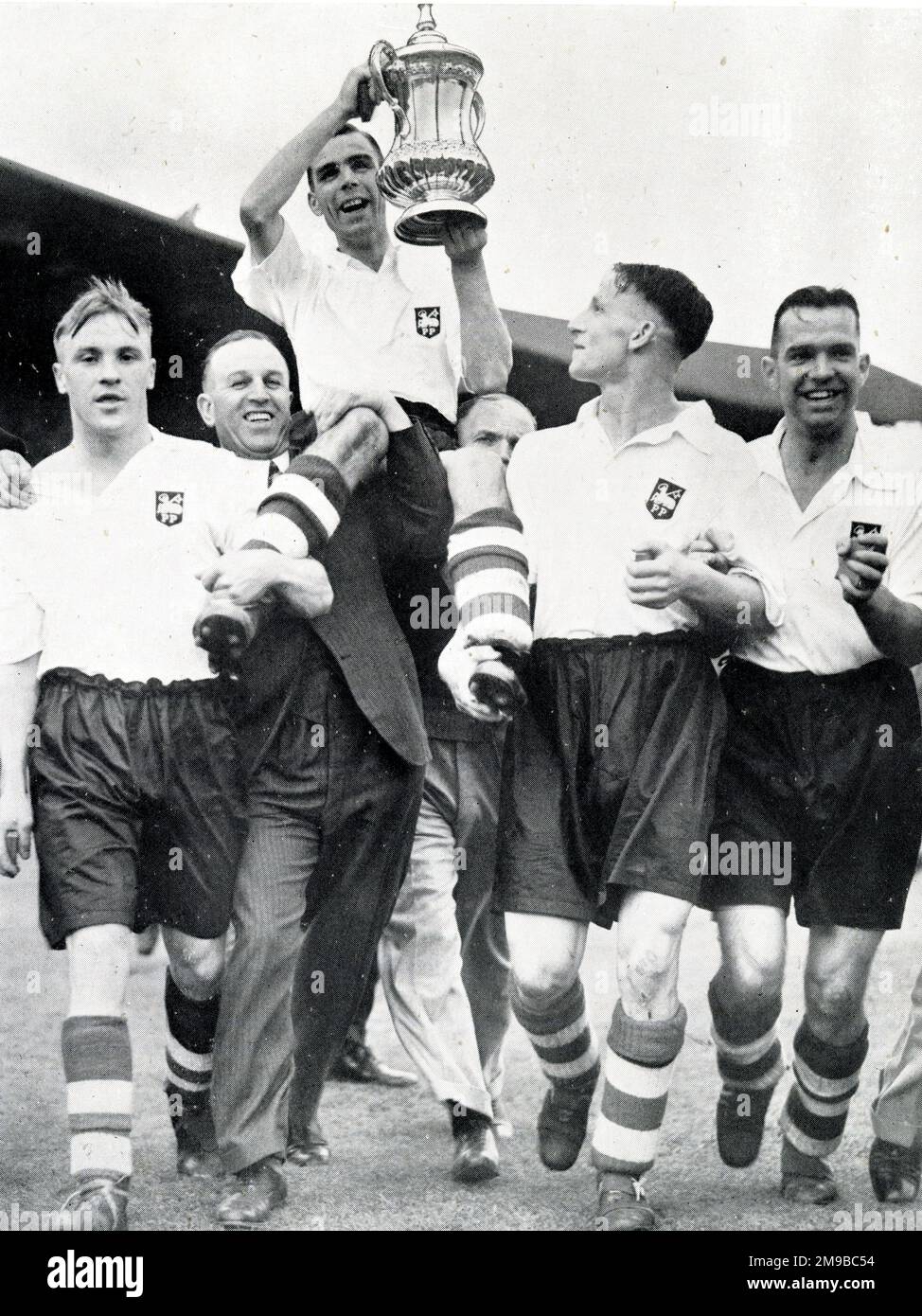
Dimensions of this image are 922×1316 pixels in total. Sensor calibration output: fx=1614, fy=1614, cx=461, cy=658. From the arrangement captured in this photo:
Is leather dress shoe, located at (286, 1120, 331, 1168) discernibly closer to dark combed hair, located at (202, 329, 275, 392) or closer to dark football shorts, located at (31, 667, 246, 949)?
dark football shorts, located at (31, 667, 246, 949)

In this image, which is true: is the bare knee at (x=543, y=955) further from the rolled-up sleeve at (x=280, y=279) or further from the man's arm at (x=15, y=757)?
the rolled-up sleeve at (x=280, y=279)

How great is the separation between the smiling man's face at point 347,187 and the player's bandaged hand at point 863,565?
1501 millimetres

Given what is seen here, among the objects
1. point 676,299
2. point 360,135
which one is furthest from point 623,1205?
point 360,135

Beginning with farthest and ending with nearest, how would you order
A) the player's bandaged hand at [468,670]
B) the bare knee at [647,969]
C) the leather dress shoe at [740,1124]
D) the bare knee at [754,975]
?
the leather dress shoe at [740,1124], the bare knee at [754,975], the bare knee at [647,969], the player's bandaged hand at [468,670]

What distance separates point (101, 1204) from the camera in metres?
3.95

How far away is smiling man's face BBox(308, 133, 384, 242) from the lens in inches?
166

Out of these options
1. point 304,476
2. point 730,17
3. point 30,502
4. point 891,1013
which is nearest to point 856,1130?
point 891,1013

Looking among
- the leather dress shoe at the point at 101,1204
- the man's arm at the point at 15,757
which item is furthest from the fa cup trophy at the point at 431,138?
the leather dress shoe at the point at 101,1204

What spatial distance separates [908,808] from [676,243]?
1616 mm

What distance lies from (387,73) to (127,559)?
1427mm

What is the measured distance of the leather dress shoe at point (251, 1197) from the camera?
3984 millimetres

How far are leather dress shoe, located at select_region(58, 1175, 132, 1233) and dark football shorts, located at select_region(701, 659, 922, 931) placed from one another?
5.33 feet

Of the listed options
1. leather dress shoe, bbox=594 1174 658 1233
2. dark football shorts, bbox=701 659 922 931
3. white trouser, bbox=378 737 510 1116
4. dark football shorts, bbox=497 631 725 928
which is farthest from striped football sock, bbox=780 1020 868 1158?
white trouser, bbox=378 737 510 1116
